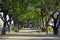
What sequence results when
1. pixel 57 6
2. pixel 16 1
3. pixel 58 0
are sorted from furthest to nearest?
pixel 57 6 → pixel 58 0 → pixel 16 1

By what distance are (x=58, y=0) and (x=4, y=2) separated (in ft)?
22.2

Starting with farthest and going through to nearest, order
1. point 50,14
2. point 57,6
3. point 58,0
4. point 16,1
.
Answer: point 50,14, point 57,6, point 58,0, point 16,1

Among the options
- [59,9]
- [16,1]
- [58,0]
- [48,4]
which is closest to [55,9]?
[59,9]

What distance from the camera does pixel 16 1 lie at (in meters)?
24.3

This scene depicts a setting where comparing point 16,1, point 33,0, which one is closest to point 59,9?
point 33,0

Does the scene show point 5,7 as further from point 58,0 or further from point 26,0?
point 58,0

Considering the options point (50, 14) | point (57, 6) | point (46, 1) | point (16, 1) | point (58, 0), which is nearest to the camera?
point (16, 1)

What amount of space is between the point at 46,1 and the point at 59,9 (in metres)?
4.31

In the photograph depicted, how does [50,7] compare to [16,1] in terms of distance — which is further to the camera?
[50,7]

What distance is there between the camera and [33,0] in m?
25.8

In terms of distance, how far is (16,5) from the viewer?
25.6 m

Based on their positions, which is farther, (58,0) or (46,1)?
(46,1)

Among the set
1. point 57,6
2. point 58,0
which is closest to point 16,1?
point 58,0

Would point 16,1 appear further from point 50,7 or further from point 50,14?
point 50,14
